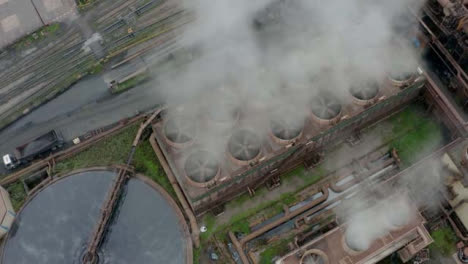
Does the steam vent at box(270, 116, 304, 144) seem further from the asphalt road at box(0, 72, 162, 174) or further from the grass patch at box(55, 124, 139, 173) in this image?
the grass patch at box(55, 124, 139, 173)

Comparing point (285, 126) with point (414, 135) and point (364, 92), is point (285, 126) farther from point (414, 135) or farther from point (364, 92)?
point (414, 135)


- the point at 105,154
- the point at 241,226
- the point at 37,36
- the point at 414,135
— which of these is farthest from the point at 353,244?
the point at 37,36

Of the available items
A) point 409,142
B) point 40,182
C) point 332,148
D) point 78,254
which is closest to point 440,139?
point 409,142

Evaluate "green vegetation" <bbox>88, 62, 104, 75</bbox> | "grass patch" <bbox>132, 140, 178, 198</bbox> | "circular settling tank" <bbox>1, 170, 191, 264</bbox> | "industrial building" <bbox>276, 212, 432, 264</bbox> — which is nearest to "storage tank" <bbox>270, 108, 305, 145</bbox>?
"industrial building" <bbox>276, 212, 432, 264</bbox>

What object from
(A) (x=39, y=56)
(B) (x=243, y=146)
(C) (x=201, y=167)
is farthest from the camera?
(A) (x=39, y=56)

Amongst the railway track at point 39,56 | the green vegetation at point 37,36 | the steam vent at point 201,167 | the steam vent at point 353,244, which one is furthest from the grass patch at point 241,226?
the green vegetation at point 37,36

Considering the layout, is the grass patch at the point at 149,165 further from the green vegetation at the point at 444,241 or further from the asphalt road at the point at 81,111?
the green vegetation at the point at 444,241
